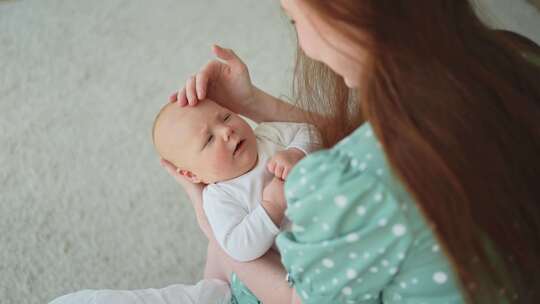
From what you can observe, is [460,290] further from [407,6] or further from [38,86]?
[38,86]

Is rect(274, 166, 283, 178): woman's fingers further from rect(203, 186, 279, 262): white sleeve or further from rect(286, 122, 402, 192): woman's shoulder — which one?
rect(286, 122, 402, 192): woman's shoulder

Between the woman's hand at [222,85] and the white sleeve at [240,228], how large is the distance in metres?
0.18

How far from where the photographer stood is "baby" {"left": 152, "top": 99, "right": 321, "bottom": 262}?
100cm

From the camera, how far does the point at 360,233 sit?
2.02 feet

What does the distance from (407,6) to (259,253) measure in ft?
1.66

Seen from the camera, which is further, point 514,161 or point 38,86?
point 38,86

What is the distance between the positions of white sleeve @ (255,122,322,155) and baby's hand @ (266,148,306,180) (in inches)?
1.6

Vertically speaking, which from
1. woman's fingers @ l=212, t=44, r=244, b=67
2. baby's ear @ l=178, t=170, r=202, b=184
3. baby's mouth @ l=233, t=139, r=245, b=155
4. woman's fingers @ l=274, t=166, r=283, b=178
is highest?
woman's fingers @ l=212, t=44, r=244, b=67

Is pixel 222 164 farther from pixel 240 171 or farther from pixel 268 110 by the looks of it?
pixel 268 110

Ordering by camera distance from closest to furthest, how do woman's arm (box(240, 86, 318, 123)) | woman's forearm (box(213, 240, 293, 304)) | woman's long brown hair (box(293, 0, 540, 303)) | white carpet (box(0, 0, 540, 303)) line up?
1. woman's long brown hair (box(293, 0, 540, 303))
2. woman's forearm (box(213, 240, 293, 304))
3. woman's arm (box(240, 86, 318, 123))
4. white carpet (box(0, 0, 540, 303))

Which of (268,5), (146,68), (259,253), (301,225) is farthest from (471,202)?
(268,5)

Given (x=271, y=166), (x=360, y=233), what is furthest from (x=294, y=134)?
(x=360, y=233)

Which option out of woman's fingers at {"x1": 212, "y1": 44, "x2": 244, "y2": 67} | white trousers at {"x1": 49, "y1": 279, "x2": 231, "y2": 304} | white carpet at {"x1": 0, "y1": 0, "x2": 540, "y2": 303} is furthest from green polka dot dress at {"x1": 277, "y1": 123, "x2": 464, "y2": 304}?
white carpet at {"x1": 0, "y1": 0, "x2": 540, "y2": 303}

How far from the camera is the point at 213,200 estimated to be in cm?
103
